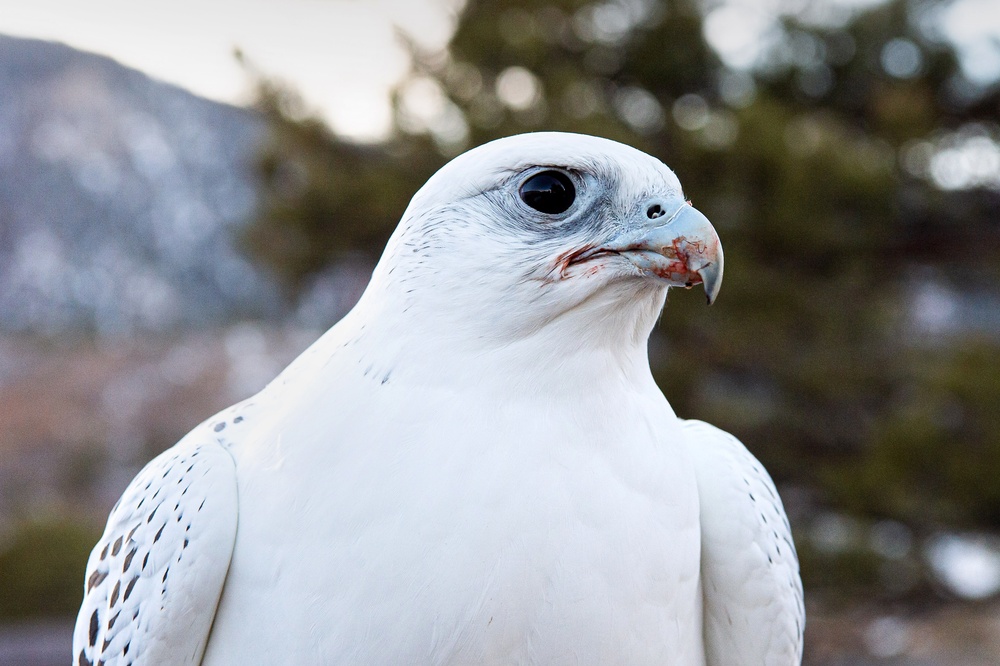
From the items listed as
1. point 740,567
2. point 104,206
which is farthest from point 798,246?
point 104,206

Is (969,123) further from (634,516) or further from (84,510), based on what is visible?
(84,510)

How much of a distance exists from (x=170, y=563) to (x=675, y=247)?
1.13 metres

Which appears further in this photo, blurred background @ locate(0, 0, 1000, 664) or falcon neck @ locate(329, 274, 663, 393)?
blurred background @ locate(0, 0, 1000, 664)

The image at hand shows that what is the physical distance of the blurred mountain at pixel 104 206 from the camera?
12133mm

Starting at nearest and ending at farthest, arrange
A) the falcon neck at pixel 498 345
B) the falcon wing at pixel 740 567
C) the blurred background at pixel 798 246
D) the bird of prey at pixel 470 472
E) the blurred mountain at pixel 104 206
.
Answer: the bird of prey at pixel 470 472
the falcon neck at pixel 498 345
the falcon wing at pixel 740 567
the blurred background at pixel 798 246
the blurred mountain at pixel 104 206

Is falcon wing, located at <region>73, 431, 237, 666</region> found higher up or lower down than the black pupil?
lower down

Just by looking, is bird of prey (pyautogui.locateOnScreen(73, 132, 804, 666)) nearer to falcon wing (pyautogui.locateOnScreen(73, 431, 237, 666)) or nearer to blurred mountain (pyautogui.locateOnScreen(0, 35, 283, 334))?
falcon wing (pyautogui.locateOnScreen(73, 431, 237, 666))

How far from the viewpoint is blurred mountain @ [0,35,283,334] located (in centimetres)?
1213

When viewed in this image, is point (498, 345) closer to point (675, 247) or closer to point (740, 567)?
point (675, 247)

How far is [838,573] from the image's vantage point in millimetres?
7387

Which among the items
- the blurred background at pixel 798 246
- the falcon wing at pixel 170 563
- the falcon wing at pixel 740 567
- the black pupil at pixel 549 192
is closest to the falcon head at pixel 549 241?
the black pupil at pixel 549 192

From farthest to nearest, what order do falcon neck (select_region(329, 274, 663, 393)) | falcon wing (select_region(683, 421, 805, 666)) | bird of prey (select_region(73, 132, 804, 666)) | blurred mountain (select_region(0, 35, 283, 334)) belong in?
blurred mountain (select_region(0, 35, 283, 334)), falcon wing (select_region(683, 421, 805, 666)), falcon neck (select_region(329, 274, 663, 393)), bird of prey (select_region(73, 132, 804, 666))

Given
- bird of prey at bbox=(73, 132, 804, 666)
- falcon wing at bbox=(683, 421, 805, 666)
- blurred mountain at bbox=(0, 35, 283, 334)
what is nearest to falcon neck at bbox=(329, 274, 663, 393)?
bird of prey at bbox=(73, 132, 804, 666)

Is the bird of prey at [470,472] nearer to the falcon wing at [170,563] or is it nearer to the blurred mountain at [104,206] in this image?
the falcon wing at [170,563]
